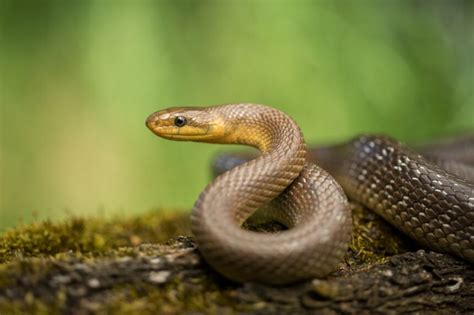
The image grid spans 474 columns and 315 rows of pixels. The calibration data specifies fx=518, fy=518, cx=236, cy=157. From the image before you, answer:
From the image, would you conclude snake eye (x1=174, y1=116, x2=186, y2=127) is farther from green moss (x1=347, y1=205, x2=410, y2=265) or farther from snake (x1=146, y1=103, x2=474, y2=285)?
green moss (x1=347, y1=205, x2=410, y2=265)

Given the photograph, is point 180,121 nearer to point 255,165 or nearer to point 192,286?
point 255,165

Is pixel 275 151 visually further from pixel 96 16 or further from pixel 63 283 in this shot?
pixel 96 16

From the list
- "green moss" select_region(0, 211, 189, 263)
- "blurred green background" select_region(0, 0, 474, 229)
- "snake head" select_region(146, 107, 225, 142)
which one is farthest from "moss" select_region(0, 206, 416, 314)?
"blurred green background" select_region(0, 0, 474, 229)

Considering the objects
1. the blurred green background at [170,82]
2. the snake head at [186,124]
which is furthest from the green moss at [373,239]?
the blurred green background at [170,82]

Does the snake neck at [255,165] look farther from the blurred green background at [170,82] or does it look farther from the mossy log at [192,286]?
the blurred green background at [170,82]

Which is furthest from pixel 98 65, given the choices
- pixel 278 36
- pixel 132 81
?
pixel 278 36
